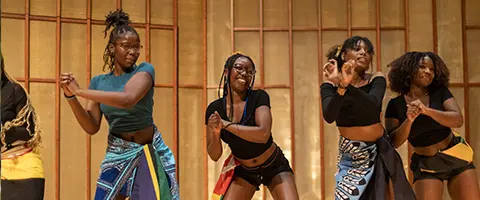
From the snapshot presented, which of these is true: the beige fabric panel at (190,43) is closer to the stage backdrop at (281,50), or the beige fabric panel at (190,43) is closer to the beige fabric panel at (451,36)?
the stage backdrop at (281,50)

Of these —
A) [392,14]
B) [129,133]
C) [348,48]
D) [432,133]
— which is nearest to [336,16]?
[392,14]

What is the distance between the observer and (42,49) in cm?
527

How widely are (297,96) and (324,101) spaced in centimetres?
291

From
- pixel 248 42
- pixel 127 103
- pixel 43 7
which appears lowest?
pixel 127 103

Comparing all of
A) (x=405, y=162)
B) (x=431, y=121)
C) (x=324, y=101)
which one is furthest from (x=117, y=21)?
(x=405, y=162)

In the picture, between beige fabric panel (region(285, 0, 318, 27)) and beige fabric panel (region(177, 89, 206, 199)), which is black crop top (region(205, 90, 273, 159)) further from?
beige fabric panel (region(285, 0, 318, 27))

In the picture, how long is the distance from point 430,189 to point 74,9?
3.52 meters

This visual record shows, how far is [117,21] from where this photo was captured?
10.8ft

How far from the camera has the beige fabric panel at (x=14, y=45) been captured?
5.11 metres

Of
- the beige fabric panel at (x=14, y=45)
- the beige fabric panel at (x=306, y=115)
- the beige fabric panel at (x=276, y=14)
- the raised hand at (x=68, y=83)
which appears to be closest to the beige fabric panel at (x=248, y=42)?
the beige fabric panel at (x=276, y=14)

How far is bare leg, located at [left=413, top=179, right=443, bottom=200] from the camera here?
140 inches

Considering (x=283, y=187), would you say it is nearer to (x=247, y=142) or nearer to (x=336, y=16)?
(x=247, y=142)

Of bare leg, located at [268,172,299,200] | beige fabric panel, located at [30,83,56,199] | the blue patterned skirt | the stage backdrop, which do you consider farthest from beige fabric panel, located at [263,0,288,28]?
the blue patterned skirt

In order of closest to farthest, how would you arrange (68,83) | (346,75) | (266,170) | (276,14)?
(68,83) → (346,75) → (266,170) → (276,14)
